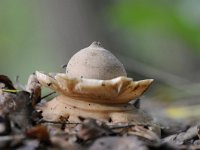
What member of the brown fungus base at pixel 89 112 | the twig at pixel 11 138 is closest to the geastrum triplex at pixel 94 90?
the brown fungus base at pixel 89 112

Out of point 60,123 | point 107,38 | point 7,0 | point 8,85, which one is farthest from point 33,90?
point 7,0

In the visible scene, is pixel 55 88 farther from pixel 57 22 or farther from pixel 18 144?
pixel 57 22

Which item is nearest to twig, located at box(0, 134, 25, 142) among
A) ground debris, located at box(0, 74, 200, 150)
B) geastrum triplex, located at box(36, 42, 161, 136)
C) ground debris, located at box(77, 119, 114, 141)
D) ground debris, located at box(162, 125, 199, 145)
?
ground debris, located at box(0, 74, 200, 150)

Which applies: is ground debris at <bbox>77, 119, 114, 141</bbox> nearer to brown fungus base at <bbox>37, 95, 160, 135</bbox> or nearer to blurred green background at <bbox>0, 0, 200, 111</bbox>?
brown fungus base at <bbox>37, 95, 160, 135</bbox>

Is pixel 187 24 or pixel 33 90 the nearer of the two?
pixel 33 90

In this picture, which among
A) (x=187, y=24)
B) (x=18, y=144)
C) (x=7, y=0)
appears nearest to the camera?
(x=18, y=144)

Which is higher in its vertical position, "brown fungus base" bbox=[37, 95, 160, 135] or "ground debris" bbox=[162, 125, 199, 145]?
"brown fungus base" bbox=[37, 95, 160, 135]

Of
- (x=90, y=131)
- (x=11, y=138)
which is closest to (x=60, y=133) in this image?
(x=90, y=131)

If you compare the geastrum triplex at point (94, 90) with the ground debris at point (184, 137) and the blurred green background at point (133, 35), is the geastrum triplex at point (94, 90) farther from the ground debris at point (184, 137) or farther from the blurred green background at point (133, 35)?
the blurred green background at point (133, 35)

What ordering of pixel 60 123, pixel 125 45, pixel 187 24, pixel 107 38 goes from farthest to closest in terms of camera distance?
pixel 125 45, pixel 107 38, pixel 187 24, pixel 60 123
